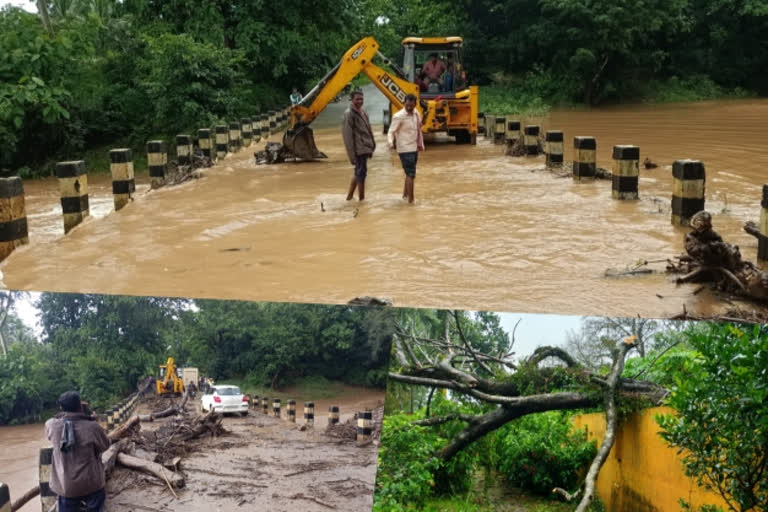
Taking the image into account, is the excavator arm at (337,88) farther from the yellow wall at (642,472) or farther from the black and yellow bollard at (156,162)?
the yellow wall at (642,472)

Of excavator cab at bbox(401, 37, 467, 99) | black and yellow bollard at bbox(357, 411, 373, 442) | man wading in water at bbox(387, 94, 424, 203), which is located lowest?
black and yellow bollard at bbox(357, 411, 373, 442)

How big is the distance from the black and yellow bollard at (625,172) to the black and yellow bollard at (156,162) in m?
6.75

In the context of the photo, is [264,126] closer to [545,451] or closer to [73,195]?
[73,195]

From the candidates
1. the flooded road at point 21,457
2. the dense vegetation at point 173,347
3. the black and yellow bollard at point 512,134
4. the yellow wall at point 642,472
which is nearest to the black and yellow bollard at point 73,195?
the dense vegetation at point 173,347

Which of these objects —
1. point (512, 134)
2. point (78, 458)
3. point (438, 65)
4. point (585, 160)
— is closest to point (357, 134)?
→ point (585, 160)

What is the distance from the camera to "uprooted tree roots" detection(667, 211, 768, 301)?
665cm

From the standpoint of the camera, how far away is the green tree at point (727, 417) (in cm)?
432

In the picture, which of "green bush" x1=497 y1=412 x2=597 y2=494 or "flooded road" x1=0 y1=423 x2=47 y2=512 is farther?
"green bush" x1=497 y1=412 x2=597 y2=494

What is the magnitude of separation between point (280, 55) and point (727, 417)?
1021 inches

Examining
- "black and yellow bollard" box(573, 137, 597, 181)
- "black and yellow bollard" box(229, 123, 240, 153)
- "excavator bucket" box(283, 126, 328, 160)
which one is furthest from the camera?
"black and yellow bollard" box(229, 123, 240, 153)

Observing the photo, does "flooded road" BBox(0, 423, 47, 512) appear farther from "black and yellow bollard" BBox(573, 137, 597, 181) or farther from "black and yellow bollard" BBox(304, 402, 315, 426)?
"black and yellow bollard" BBox(573, 137, 597, 181)

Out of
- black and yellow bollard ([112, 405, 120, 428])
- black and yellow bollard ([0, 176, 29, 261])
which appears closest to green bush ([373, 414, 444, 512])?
black and yellow bollard ([112, 405, 120, 428])

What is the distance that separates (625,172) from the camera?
1148 cm

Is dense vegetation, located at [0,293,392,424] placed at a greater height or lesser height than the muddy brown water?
greater
